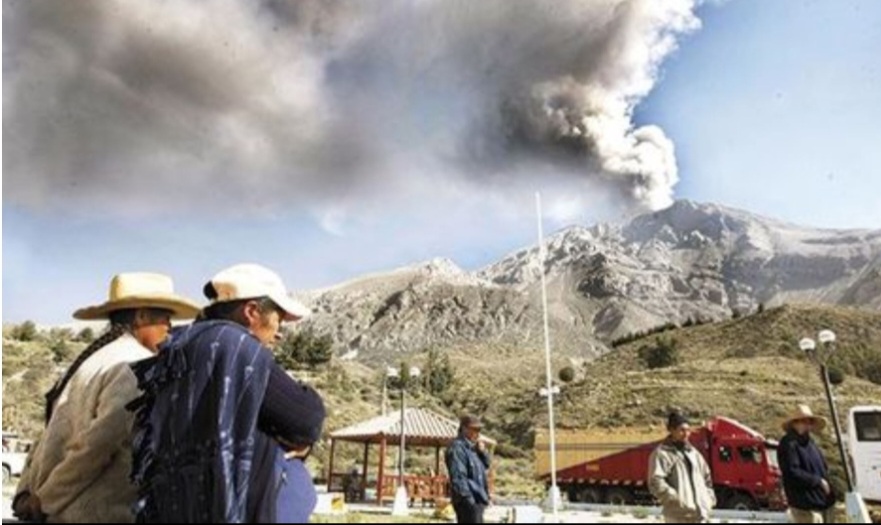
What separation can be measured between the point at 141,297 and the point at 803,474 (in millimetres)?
6094

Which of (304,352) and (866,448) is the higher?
(304,352)

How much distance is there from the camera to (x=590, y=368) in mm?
77688

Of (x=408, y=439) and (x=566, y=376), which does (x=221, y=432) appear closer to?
(x=408, y=439)

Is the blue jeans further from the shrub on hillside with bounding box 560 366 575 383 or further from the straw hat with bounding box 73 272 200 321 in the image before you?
the shrub on hillside with bounding box 560 366 575 383

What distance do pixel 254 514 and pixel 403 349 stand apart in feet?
590

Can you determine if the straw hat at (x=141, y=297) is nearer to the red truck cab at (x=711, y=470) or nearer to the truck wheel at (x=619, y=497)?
the red truck cab at (x=711, y=470)

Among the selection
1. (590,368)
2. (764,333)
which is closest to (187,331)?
(590,368)

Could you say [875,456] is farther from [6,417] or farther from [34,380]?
[34,380]

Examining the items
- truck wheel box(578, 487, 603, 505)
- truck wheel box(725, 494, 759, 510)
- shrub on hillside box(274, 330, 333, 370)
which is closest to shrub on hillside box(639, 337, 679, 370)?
shrub on hillside box(274, 330, 333, 370)

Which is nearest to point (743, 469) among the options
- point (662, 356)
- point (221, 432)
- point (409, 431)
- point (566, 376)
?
point (409, 431)

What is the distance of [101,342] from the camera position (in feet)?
10.1

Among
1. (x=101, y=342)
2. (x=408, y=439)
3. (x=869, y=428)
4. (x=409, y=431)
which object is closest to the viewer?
(x=101, y=342)

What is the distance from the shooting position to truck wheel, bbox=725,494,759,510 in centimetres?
1991

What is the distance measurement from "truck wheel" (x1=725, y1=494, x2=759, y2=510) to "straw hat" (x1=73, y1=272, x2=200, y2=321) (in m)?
20.0
